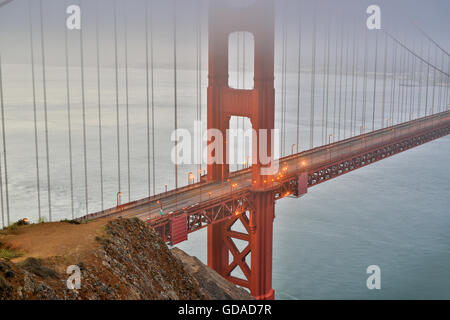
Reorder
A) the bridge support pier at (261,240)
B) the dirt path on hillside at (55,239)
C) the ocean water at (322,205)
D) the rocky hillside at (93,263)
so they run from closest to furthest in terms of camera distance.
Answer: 1. the rocky hillside at (93,263)
2. the dirt path on hillside at (55,239)
3. the bridge support pier at (261,240)
4. the ocean water at (322,205)

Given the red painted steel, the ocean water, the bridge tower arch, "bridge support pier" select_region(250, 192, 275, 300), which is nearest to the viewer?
the red painted steel

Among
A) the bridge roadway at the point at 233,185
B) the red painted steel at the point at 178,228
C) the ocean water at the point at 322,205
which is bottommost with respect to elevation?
the ocean water at the point at 322,205

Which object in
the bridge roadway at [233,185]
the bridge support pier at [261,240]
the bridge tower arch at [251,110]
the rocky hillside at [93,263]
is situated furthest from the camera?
the bridge support pier at [261,240]

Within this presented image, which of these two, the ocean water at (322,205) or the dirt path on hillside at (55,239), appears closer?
the dirt path on hillside at (55,239)

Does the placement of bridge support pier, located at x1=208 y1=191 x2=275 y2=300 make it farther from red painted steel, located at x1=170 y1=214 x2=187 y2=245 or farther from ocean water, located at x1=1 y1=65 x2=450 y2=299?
ocean water, located at x1=1 y1=65 x2=450 y2=299

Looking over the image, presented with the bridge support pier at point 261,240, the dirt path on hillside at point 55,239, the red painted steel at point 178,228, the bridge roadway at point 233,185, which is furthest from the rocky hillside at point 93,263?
the bridge support pier at point 261,240

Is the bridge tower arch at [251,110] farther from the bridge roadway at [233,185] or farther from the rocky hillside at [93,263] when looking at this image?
the rocky hillside at [93,263]

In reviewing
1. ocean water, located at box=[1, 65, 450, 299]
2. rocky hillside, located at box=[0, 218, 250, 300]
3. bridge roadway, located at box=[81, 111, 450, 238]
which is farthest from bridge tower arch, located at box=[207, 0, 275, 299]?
rocky hillside, located at box=[0, 218, 250, 300]

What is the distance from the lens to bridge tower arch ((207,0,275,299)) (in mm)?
22531

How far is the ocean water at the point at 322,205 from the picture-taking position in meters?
30.6

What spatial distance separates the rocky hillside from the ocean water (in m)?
18.8

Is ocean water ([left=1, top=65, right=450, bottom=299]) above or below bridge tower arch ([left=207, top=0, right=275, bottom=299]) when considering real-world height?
below

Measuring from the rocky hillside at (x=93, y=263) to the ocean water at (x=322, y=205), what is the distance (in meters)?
18.8

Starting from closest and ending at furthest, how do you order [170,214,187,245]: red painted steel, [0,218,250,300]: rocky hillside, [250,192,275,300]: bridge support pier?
1. [0,218,250,300]: rocky hillside
2. [170,214,187,245]: red painted steel
3. [250,192,275,300]: bridge support pier
